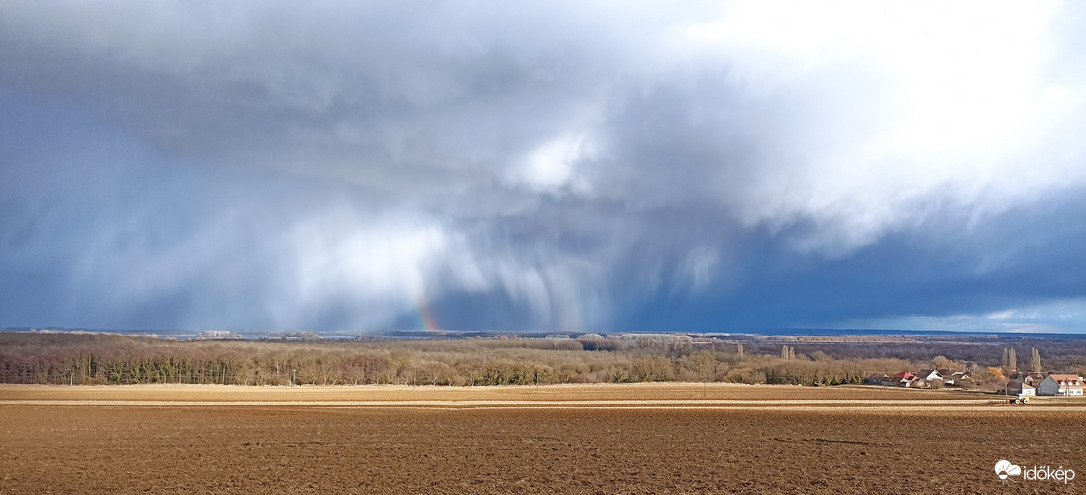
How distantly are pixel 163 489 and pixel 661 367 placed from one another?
521 feet

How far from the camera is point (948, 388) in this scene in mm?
148875

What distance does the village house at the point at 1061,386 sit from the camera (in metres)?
135

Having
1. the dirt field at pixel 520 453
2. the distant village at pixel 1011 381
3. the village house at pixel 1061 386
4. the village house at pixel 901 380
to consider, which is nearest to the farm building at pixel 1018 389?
the distant village at pixel 1011 381

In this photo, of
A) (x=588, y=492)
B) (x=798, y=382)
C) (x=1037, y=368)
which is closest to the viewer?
(x=588, y=492)

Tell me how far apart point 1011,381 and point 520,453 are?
125485mm

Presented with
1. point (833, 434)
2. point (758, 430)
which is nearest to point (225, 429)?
point (758, 430)

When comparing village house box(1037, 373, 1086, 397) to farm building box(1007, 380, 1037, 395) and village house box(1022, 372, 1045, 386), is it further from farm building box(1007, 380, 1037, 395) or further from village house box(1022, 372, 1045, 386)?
farm building box(1007, 380, 1037, 395)

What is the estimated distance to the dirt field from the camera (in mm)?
29562

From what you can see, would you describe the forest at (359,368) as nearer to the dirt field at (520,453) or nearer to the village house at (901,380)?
the village house at (901,380)

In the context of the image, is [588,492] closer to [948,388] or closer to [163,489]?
[163,489]

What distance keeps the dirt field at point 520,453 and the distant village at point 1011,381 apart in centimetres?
7131

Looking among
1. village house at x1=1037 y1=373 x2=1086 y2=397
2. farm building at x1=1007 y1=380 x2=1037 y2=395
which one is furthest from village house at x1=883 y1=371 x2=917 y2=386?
farm building at x1=1007 y1=380 x2=1037 y2=395

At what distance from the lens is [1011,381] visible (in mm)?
131000

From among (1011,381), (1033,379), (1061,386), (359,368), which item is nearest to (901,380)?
(1033,379)
